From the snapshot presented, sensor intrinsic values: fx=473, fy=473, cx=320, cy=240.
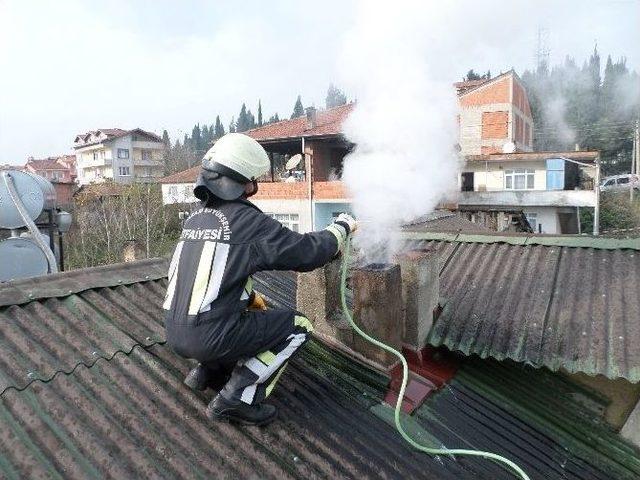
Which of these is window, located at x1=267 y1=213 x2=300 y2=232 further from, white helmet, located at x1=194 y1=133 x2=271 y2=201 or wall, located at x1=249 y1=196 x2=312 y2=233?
white helmet, located at x1=194 y1=133 x2=271 y2=201

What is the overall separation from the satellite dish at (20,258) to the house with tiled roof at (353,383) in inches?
87.3

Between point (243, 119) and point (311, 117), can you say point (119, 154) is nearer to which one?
point (311, 117)

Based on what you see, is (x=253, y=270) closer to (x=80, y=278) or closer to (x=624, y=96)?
(x=80, y=278)

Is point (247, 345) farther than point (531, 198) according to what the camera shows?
No

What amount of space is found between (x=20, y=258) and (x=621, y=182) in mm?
48328

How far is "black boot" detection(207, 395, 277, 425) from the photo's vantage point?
302 cm

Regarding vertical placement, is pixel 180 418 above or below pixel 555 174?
below

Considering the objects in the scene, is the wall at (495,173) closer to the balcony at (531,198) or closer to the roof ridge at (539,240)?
the balcony at (531,198)

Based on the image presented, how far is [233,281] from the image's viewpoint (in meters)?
2.78

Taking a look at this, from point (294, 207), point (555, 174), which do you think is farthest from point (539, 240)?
point (555, 174)

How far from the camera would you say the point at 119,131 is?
63156 mm

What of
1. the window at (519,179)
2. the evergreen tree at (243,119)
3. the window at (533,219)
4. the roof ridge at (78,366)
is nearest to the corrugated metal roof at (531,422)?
the roof ridge at (78,366)

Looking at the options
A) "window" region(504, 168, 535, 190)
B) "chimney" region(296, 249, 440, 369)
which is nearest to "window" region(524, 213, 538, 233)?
"window" region(504, 168, 535, 190)

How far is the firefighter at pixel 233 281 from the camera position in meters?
2.76
